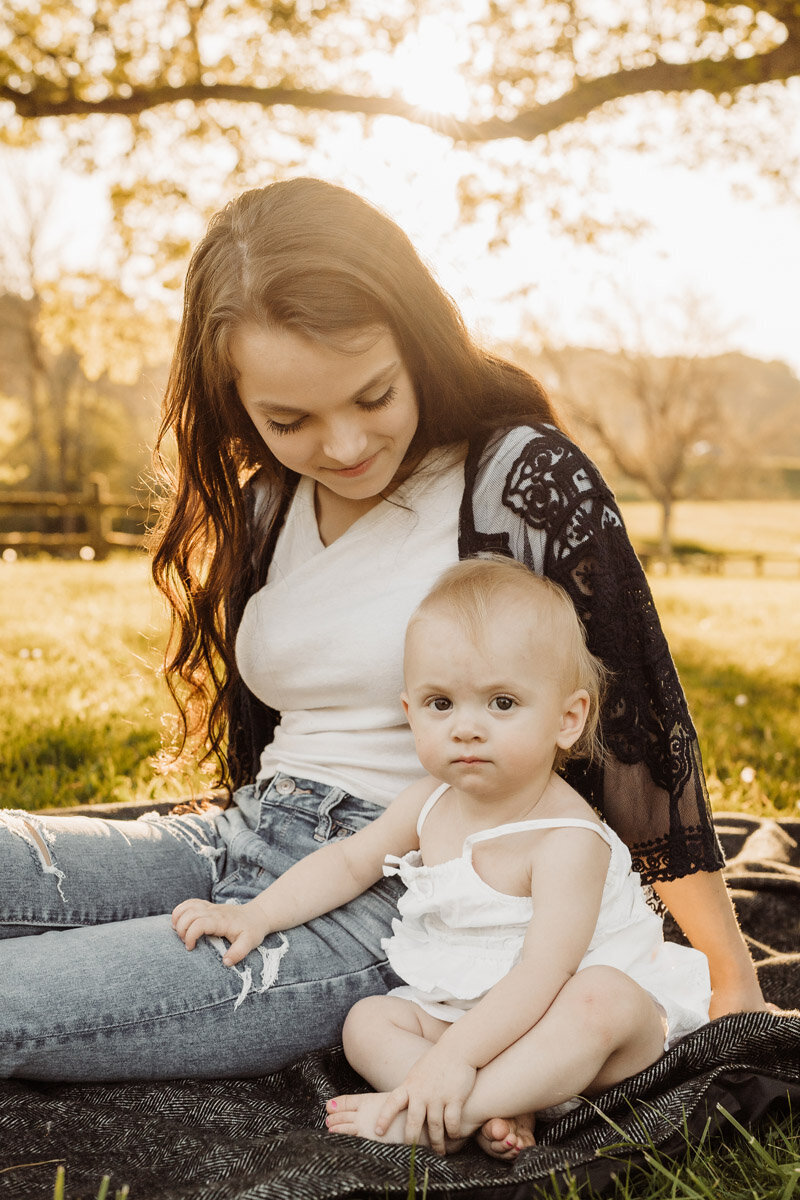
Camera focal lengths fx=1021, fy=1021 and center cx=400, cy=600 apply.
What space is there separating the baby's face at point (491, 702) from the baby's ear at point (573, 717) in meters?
0.01

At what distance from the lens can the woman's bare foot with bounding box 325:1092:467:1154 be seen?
1.58m

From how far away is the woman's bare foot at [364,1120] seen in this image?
158 cm

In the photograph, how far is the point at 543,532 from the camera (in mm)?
2041

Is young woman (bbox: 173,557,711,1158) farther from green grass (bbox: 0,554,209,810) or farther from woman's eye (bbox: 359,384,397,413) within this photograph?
green grass (bbox: 0,554,209,810)

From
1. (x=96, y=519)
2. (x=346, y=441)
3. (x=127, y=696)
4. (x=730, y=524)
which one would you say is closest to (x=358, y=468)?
(x=346, y=441)

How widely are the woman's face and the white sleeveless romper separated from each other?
0.78 meters

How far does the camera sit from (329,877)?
1.97 meters

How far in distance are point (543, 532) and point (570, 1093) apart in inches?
39.8

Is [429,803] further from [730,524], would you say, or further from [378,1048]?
[730,524]

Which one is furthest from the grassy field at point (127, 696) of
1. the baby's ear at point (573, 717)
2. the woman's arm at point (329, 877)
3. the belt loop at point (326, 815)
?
the baby's ear at point (573, 717)

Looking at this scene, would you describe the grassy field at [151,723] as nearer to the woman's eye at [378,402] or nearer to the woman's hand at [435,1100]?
the woman's hand at [435,1100]

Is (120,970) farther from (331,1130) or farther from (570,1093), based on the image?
(570,1093)

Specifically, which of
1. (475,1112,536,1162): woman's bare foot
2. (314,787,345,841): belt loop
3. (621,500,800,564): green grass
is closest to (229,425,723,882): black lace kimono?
(314,787,345,841): belt loop

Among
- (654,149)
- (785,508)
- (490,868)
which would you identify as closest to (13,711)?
(490,868)
